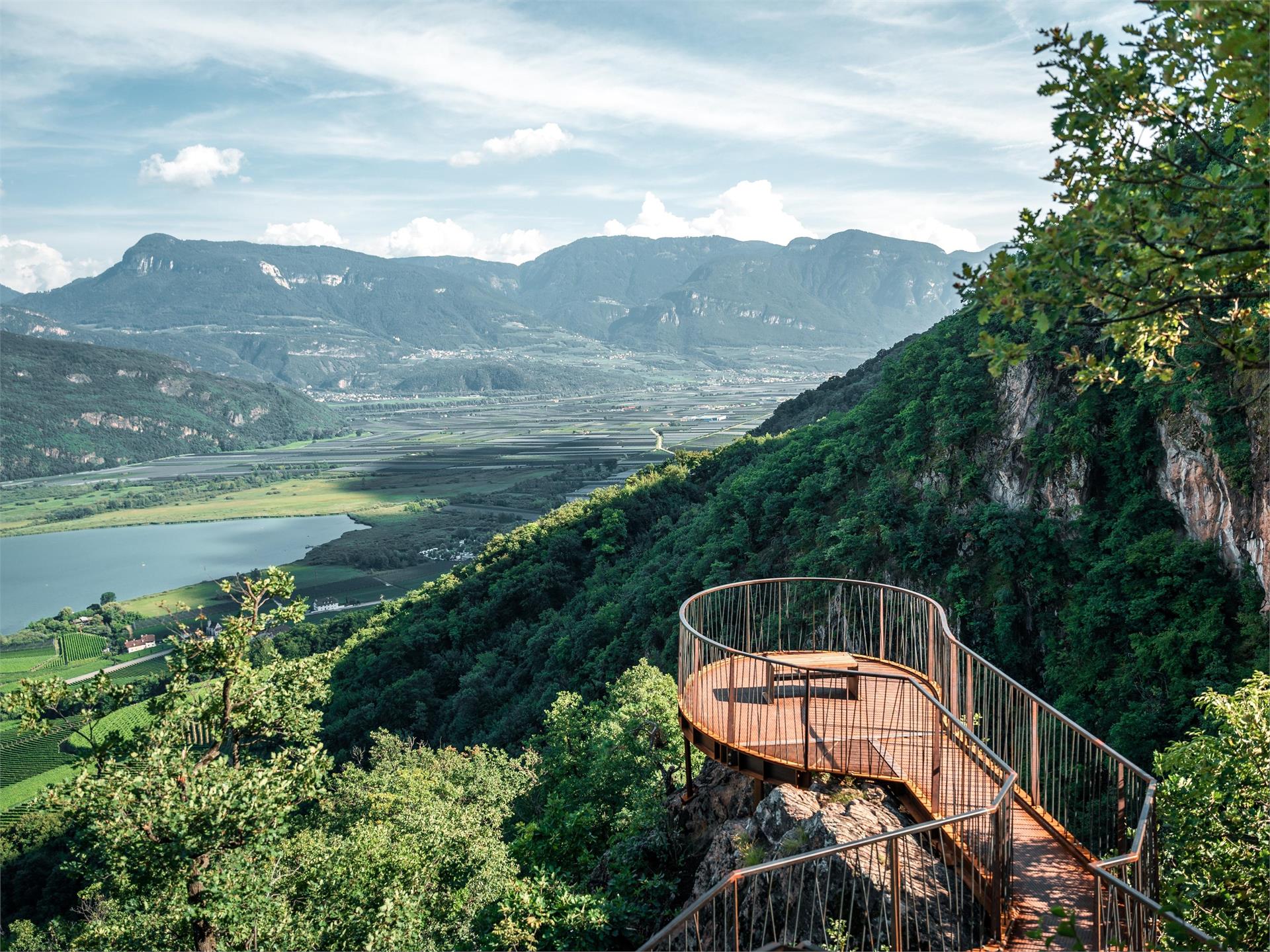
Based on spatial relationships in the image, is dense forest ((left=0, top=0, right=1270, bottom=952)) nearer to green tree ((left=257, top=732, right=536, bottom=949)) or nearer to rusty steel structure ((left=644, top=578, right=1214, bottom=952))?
green tree ((left=257, top=732, right=536, bottom=949))

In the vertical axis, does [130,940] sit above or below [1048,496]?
below

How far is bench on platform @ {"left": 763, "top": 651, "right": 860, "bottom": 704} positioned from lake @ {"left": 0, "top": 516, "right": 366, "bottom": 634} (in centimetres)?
11780

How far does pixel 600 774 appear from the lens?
674 inches

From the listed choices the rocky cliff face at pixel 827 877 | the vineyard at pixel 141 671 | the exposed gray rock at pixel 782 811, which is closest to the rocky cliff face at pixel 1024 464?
the rocky cliff face at pixel 827 877

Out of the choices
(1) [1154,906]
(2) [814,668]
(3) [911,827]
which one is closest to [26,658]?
(2) [814,668]

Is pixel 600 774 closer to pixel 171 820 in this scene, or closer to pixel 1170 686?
pixel 171 820

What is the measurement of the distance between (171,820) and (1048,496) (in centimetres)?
2404

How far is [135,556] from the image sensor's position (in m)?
138

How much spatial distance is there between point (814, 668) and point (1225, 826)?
12.2ft

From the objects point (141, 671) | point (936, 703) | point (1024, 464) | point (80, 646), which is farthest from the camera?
point (80, 646)

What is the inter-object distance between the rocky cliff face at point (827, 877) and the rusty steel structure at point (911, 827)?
2 cm

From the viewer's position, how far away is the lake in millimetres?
117062

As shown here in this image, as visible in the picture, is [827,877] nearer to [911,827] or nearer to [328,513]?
[911,827]

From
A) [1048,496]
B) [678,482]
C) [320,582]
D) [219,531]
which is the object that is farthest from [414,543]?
[1048,496]
